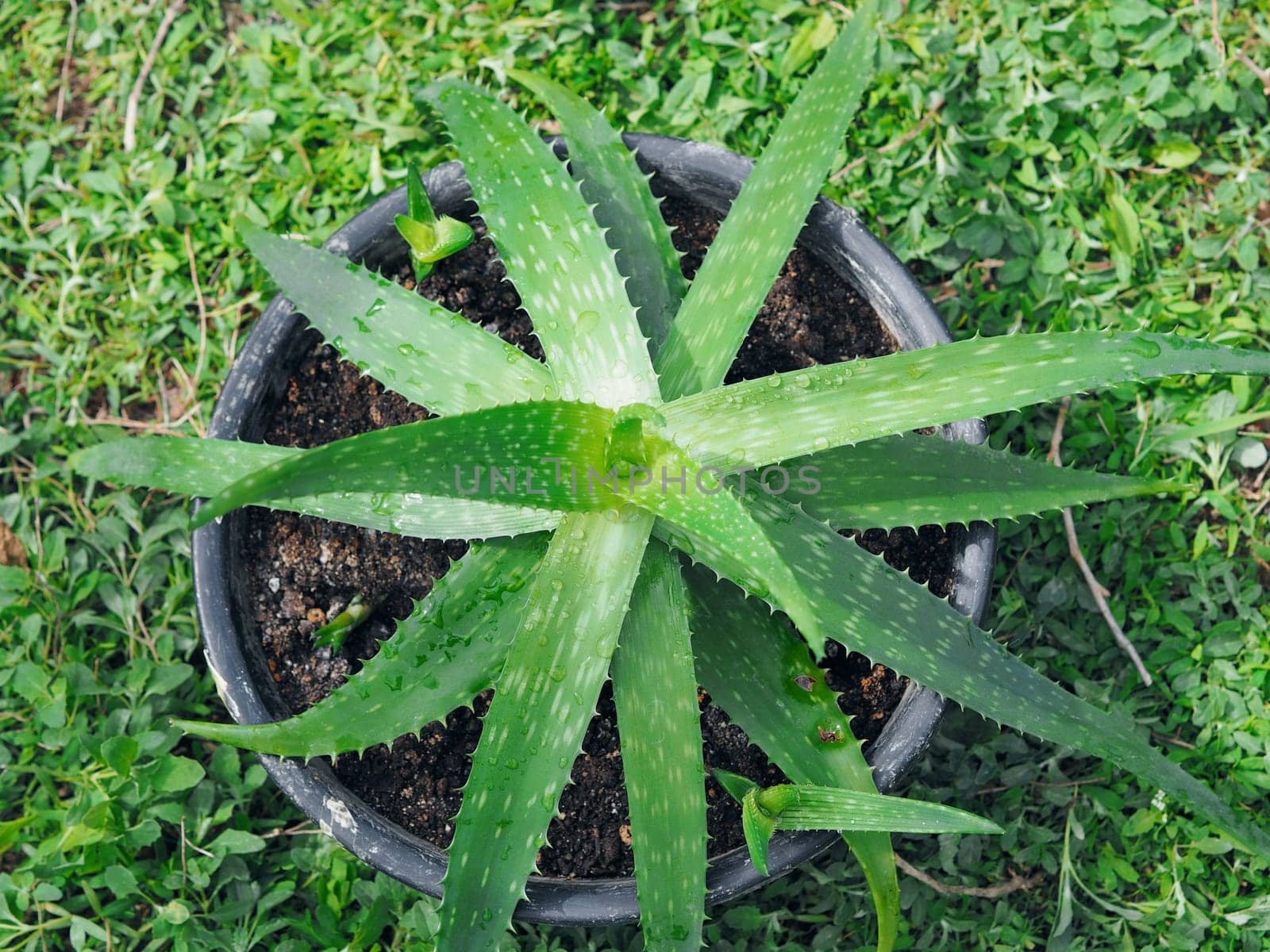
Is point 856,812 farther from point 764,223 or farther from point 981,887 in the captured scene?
point 981,887

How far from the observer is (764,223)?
1.25 metres

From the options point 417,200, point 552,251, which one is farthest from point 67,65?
point 552,251

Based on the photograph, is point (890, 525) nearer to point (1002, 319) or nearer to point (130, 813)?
point (1002, 319)

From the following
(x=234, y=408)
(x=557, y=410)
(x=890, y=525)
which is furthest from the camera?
(x=234, y=408)

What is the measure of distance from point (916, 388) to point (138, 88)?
→ 67.9 inches

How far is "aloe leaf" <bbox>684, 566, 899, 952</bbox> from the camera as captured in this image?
122 centimetres

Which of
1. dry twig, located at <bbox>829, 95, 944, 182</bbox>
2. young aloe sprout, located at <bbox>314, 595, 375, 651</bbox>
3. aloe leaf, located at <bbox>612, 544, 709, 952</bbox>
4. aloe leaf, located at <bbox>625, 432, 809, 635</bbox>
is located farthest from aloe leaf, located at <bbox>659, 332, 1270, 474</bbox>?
dry twig, located at <bbox>829, 95, 944, 182</bbox>

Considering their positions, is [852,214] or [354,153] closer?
[852,214]

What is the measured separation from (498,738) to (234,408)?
2.17 feet

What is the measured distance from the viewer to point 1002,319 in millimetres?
1896

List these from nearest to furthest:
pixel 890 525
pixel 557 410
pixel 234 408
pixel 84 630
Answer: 1. pixel 557 410
2. pixel 890 525
3. pixel 234 408
4. pixel 84 630

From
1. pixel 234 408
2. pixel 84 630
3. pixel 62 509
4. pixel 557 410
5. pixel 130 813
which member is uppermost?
pixel 557 410

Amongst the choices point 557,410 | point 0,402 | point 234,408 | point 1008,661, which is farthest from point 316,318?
point 0,402

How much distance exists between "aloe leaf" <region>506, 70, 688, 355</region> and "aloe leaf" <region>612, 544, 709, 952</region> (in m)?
0.36
